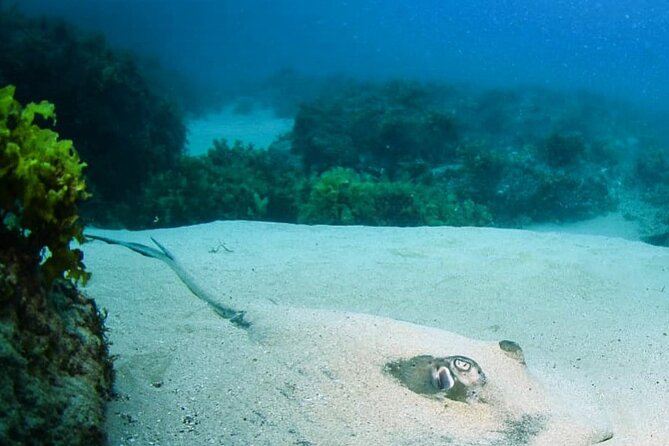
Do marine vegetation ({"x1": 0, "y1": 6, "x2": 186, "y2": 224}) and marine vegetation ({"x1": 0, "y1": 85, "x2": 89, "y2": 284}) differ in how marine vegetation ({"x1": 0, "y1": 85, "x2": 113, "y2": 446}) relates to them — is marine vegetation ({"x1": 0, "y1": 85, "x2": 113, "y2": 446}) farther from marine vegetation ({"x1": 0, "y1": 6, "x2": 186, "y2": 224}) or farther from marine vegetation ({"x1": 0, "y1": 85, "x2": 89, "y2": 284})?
marine vegetation ({"x1": 0, "y1": 6, "x2": 186, "y2": 224})

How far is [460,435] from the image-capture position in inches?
109

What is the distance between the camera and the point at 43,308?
8.64 feet

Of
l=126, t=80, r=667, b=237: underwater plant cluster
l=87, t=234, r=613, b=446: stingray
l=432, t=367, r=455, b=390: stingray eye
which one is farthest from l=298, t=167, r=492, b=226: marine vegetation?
l=432, t=367, r=455, b=390: stingray eye

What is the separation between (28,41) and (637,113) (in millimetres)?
34360

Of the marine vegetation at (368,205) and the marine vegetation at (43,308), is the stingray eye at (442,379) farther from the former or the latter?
the marine vegetation at (368,205)

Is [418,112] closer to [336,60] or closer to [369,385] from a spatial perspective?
[369,385]

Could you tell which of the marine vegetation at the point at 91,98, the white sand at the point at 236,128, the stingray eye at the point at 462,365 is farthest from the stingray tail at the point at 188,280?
the white sand at the point at 236,128

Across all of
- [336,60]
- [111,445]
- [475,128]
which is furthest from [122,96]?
[336,60]

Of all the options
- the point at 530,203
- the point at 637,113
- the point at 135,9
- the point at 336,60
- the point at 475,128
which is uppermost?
the point at 336,60

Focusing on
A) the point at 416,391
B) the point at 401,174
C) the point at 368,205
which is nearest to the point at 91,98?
the point at 368,205

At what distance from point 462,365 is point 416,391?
1.09 feet

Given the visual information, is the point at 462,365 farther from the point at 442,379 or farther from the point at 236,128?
the point at 236,128

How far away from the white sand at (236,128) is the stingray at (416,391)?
18097 mm

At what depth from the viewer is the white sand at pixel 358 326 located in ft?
9.84
